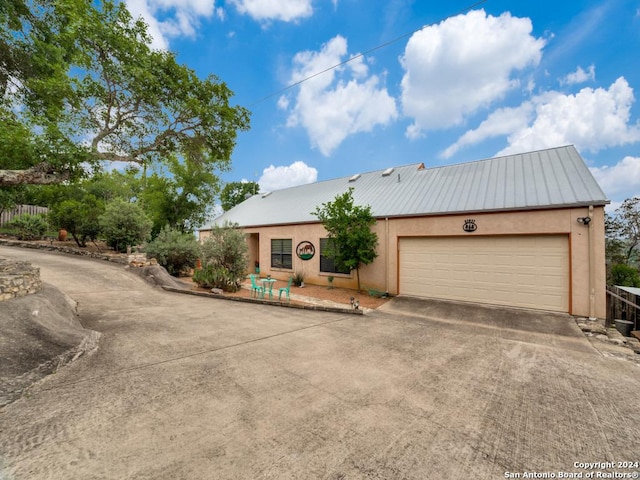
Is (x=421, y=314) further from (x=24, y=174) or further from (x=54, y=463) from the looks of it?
(x=24, y=174)

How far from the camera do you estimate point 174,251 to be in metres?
12.9

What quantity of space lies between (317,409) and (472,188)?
992cm

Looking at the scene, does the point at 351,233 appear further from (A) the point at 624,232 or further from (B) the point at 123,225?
(A) the point at 624,232

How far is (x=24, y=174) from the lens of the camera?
19.7ft

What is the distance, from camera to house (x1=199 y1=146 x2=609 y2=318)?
727 cm

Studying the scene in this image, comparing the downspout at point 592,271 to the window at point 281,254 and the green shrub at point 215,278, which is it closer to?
the window at point 281,254

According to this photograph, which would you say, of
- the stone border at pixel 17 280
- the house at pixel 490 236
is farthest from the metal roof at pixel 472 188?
the stone border at pixel 17 280

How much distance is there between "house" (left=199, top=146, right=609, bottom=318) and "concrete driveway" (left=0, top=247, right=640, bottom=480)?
274 cm

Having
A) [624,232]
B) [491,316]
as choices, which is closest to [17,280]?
[491,316]

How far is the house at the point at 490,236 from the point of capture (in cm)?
727

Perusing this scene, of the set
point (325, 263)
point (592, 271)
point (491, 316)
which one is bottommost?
point (491, 316)

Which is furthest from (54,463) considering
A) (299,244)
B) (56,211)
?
Answer: (56,211)

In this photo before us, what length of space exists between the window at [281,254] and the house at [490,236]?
1.51 feet

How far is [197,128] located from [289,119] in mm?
7449
